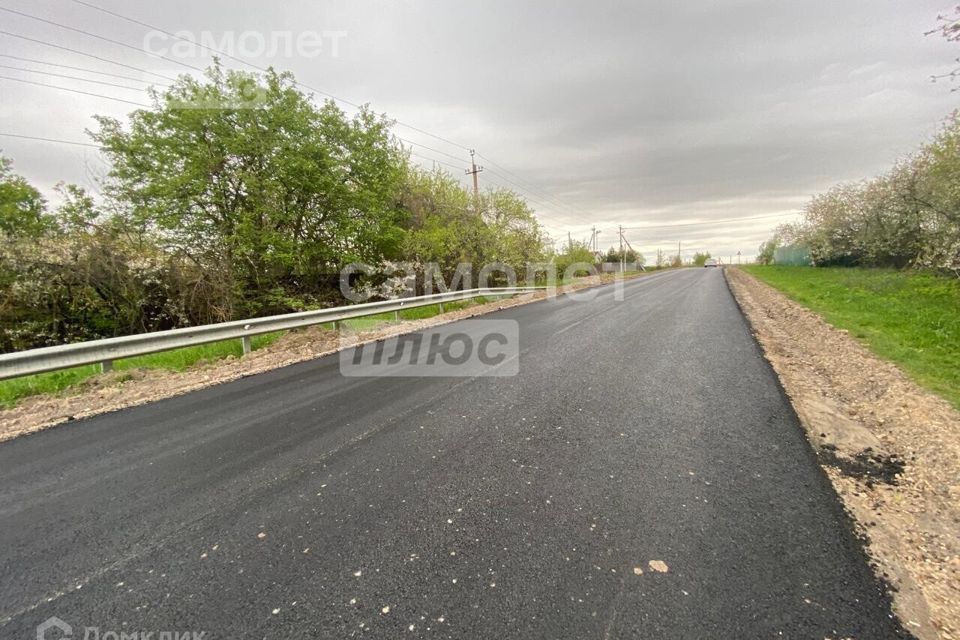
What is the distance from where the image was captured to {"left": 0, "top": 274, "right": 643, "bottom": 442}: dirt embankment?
4.85 meters

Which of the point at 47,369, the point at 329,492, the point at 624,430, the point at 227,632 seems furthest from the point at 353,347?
the point at 227,632

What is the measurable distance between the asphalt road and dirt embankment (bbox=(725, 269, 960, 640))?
0.53 feet

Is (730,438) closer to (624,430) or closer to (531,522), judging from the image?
(624,430)

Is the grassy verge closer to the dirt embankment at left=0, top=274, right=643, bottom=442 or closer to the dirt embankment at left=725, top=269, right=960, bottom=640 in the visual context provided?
the dirt embankment at left=0, top=274, right=643, bottom=442

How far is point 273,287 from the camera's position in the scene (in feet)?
43.0

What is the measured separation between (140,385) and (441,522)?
20.8 ft

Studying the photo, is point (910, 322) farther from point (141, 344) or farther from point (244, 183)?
point (244, 183)

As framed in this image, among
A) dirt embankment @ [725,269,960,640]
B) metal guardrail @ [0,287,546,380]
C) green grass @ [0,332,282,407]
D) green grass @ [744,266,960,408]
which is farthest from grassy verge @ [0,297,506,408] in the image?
green grass @ [744,266,960,408]

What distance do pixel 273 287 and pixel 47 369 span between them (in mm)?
7784

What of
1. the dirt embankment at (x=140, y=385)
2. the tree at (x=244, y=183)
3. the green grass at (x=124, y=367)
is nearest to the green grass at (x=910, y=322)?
the dirt embankment at (x=140, y=385)

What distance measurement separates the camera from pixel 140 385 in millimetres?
6043

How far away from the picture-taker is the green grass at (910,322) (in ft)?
17.5

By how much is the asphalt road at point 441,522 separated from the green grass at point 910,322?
2.95m

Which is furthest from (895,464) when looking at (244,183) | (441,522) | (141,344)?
(244,183)
